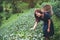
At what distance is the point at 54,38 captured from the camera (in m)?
9.04

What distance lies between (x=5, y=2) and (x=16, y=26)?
17.8 feet

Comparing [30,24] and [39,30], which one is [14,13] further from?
[39,30]

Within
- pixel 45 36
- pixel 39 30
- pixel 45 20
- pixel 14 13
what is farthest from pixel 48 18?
pixel 14 13

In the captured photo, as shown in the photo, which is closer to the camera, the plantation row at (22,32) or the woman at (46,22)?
the woman at (46,22)

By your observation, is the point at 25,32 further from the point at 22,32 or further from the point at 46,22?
the point at 46,22

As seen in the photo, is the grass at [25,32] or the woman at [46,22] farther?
the grass at [25,32]

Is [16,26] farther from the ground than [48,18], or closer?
closer

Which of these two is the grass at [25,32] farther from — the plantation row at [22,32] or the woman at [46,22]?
the woman at [46,22]

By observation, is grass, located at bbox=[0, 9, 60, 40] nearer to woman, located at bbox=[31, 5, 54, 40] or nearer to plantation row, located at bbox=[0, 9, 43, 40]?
plantation row, located at bbox=[0, 9, 43, 40]

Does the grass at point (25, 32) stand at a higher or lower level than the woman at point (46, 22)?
lower

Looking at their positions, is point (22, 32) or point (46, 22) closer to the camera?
point (46, 22)

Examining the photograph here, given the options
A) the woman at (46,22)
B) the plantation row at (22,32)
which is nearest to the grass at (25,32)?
the plantation row at (22,32)

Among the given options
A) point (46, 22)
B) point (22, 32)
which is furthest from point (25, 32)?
point (46, 22)

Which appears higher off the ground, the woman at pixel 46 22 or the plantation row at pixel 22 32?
the woman at pixel 46 22
